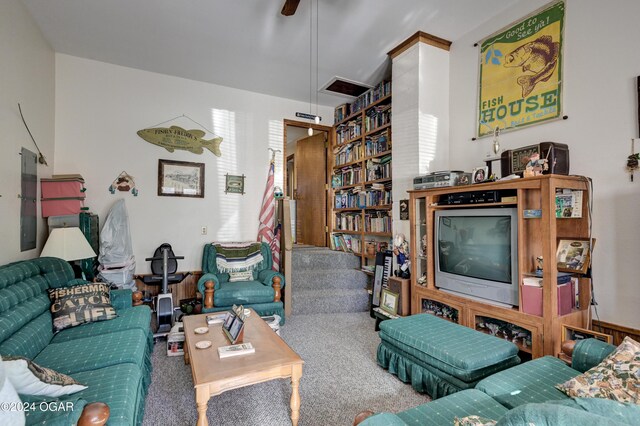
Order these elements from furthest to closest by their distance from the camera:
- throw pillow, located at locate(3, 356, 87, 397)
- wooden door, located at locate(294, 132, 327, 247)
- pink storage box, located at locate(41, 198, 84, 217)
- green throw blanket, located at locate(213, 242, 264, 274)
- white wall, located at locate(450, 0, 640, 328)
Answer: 1. wooden door, located at locate(294, 132, 327, 247)
2. green throw blanket, located at locate(213, 242, 264, 274)
3. pink storage box, located at locate(41, 198, 84, 217)
4. white wall, located at locate(450, 0, 640, 328)
5. throw pillow, located at locate(3, 356, 87, 397)

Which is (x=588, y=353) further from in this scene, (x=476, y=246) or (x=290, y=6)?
(x=290, y=6)

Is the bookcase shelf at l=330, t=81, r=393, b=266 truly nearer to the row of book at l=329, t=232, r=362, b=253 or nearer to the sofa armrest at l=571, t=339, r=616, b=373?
the row of book at l=329, t=232, r=362, b=253

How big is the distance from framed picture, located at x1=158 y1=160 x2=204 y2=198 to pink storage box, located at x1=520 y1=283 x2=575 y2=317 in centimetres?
380

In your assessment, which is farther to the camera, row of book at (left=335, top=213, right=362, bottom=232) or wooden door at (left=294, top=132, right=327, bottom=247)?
wooden door at (left=294, top=132, right=327, bottom=247)

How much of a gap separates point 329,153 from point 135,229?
3111 mm

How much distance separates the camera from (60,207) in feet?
10.1

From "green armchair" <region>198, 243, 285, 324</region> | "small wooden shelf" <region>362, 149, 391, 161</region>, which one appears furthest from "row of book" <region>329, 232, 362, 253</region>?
"green armchair" <region>198, 243, 285, 324</region>

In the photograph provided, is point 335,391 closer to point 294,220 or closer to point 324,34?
point 324,34

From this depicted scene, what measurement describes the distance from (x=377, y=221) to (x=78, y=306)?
10.7 feet

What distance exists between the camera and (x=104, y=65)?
148 inches

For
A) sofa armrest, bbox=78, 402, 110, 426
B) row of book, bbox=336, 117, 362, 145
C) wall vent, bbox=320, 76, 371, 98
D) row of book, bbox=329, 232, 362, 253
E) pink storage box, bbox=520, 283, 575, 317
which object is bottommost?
sofa armrest, bbox=78, 402, 110, 426

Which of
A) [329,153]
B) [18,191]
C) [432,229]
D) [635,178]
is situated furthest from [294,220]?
→ [635,178]

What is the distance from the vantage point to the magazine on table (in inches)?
72.3

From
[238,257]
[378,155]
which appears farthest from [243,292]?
[378,155]
